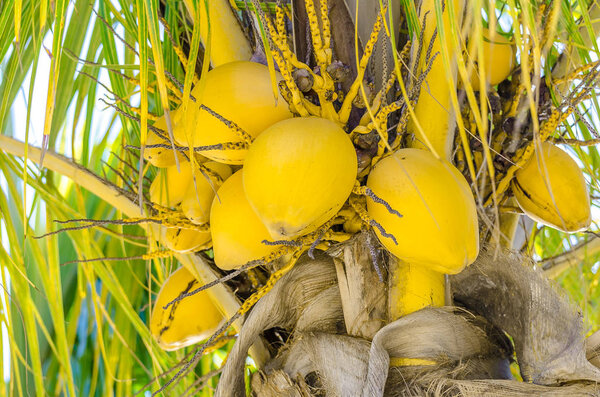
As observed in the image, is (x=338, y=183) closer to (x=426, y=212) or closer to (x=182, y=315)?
(x=426, y=212)

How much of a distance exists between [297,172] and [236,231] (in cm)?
15

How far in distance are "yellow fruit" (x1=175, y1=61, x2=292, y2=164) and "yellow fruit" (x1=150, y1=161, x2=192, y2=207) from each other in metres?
0.16

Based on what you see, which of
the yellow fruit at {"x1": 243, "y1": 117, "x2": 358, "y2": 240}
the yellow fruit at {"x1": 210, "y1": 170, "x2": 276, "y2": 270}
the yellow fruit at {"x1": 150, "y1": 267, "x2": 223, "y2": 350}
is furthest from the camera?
the yellow fruit at {"x1": 150, "y1": 267, "x2": 223, "y2": 350}

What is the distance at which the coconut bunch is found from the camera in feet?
2.35

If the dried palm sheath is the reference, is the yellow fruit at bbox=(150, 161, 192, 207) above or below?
above

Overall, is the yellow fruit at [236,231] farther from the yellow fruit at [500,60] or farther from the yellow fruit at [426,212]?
the yellow fruit at [500,60]

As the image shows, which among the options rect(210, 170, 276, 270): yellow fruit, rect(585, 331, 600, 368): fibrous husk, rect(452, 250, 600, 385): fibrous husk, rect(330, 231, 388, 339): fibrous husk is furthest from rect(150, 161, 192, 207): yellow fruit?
rect(585, 331, 600, 368): fibrous husk

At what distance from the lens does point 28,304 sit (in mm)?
1062

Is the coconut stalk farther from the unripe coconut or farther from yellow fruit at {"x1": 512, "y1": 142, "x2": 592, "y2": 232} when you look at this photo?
the unripe coconut

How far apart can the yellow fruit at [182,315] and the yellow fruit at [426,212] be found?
40cm

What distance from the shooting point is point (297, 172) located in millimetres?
698

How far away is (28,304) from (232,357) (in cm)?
37

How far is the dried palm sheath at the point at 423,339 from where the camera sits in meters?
0.83

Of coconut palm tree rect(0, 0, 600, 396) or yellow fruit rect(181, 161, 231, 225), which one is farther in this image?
yellow fruit rect(181, 161, 231, 225)
